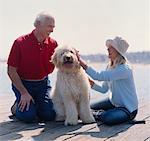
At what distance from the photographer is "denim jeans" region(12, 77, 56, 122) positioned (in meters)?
4.21

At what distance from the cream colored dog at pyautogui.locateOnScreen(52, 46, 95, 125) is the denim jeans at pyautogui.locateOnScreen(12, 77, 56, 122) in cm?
21

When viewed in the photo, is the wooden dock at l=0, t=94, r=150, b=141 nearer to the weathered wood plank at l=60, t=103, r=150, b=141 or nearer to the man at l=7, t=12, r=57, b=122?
the weathered wood plank at l=60, t=103, r=150, b=141

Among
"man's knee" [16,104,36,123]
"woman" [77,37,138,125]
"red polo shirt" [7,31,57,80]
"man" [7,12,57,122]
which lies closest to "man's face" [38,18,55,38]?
"man" [7,12,57,122]

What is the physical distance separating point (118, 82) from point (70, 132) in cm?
77

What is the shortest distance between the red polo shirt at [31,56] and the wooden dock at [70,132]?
1.63ft

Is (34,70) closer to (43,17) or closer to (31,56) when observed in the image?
(31,56)

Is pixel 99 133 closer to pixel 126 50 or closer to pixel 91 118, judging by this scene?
pixel 91 118

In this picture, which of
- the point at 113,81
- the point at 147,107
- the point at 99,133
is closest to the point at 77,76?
the point at 113,81

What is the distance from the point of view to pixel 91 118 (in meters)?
4.12

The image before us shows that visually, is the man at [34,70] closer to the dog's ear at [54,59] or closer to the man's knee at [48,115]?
the man's knee at [48,115]

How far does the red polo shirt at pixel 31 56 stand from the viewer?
4.11 m

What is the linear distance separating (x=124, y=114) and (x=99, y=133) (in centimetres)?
52

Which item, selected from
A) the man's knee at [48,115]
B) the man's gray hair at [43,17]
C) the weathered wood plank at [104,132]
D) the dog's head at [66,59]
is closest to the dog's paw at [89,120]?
the weathered wood plank at [104,132]

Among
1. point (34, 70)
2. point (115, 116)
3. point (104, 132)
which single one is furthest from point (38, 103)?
point (104, 132)
